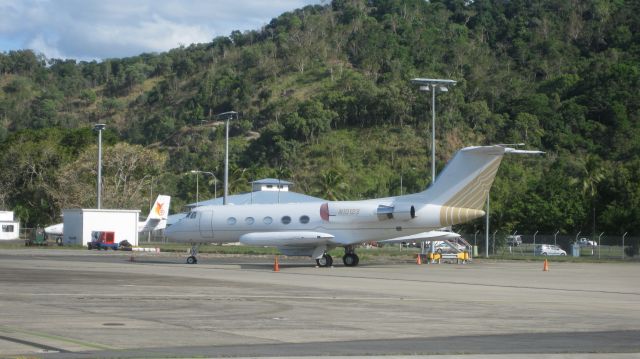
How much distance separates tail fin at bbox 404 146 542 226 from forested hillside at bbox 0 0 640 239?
29991 millimetres

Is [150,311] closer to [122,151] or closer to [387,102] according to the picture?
[122,151]

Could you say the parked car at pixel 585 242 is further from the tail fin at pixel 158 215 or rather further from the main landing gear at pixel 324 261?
the tail fin at pixel 158 215

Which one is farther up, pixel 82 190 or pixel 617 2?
pixel 617 2

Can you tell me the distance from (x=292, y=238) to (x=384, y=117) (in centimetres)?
8925

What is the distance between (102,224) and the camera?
71188 millimetres

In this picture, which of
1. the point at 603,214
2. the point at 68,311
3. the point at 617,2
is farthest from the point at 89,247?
the point at 617,2

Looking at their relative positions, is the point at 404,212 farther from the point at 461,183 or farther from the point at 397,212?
the point at 461,183

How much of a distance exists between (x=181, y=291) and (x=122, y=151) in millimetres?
73526

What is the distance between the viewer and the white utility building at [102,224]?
233ft

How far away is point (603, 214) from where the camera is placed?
70875 millimetres

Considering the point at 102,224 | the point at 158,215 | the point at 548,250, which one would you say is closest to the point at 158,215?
the point at 158,215

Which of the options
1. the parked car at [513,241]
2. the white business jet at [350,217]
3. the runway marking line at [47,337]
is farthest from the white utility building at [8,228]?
the runway marking line at [47,337]

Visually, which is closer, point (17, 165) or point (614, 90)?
point (17, 165)

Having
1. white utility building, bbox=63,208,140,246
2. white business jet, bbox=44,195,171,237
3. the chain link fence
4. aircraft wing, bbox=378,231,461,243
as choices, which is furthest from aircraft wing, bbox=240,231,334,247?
white business jet, bbox=44,195,171,237
